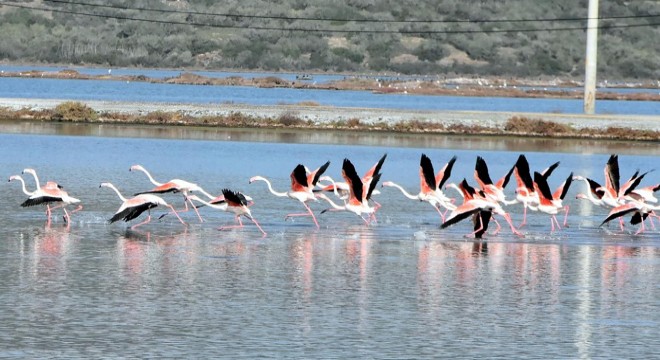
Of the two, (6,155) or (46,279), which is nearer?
(46,279)

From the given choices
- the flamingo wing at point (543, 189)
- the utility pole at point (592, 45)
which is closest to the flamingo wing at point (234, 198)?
the flamingo wing at point (543, 189)

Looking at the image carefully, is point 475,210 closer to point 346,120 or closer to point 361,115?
point 346,120

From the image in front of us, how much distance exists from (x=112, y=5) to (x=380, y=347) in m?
108

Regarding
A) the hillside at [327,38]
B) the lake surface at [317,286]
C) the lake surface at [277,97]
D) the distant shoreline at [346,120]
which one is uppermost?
the hillside at [327,38]

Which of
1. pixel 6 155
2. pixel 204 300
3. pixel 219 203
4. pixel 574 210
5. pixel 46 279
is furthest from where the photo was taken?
pixel 6 155

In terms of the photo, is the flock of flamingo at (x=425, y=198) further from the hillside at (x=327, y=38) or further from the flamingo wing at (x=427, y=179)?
the hillside at (x=327, y=38)

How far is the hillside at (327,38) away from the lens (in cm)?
11488

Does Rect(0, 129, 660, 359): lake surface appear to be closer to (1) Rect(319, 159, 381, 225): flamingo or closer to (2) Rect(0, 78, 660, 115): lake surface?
(1) Rect(319, 159, 381, 225): flamingo

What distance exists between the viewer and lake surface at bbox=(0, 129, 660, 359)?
1259cm

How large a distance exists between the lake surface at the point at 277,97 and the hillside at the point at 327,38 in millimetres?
29075

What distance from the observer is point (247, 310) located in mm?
13898

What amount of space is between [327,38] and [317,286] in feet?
339

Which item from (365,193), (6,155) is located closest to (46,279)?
(365,193)

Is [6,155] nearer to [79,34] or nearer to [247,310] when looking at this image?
[247,310]
